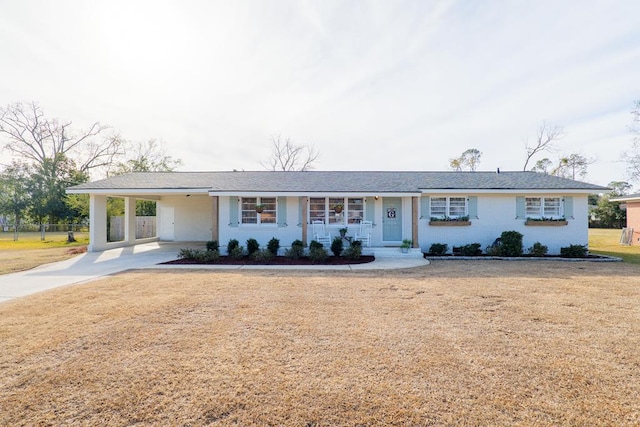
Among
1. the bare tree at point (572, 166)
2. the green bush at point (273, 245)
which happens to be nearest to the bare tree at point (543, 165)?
the bare tree at point (572, 166)

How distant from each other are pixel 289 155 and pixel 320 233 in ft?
76.6

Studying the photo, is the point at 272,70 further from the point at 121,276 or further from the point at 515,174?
the point at 515,174

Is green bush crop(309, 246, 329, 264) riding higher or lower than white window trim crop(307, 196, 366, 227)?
lower

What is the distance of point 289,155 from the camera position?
34188 millimetres

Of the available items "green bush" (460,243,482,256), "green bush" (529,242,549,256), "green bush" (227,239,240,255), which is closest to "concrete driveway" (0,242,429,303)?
"green bush" (227,239,240,255)

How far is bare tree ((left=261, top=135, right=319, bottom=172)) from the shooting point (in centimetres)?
3403

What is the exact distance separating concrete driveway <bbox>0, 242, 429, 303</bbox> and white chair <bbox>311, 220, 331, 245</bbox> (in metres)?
2.21

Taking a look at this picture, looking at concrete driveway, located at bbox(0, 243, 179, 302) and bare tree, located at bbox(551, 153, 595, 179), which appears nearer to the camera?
concrete driveway, located at bbox(0, 243, 179, 302)

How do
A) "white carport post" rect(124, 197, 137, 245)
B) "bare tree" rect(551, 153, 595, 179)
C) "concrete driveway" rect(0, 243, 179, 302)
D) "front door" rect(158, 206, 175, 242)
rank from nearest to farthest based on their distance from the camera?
"concrete driveway" rect(0, 243, 179, 302) < "white carport post" rect(124, 197, 137, 245) < "front door" rect(158, 206, 175, 242) < "bare tree" rect(551, 153, 595, 179)

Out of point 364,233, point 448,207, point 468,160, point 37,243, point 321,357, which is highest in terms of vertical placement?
point 468,160

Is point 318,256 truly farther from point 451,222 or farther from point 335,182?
point 451,222

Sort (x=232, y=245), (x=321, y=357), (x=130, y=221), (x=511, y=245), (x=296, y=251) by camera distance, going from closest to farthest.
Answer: (x=321, y=357), (x=296, y=251), (x=232, y=245), (x=511, y=245), (x=130, y=221)

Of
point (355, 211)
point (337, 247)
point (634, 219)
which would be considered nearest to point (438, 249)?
point (355, 211)

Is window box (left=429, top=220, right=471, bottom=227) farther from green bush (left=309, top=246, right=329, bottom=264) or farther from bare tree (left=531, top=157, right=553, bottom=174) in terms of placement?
bare tree (left=531, top=157, right=553, bottom=174)
